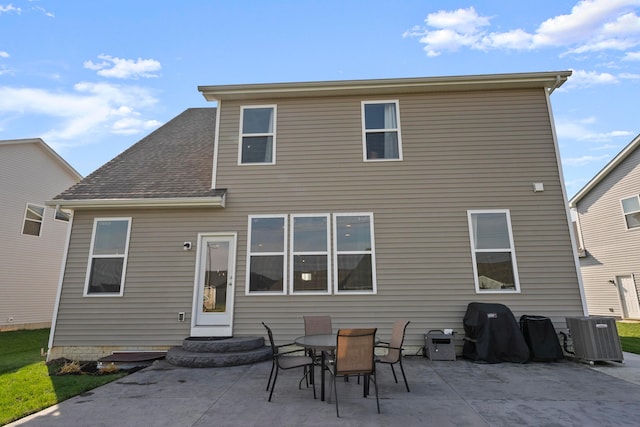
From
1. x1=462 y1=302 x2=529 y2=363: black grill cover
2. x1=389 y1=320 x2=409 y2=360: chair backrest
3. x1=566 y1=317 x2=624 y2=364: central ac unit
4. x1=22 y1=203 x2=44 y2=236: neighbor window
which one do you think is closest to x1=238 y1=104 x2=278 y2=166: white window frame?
x1=389 y1=320 x2=409 y2=360: chair backrest

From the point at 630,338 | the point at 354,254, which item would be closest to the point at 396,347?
the point at 354,254

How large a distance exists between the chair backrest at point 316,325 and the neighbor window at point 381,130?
3.69m

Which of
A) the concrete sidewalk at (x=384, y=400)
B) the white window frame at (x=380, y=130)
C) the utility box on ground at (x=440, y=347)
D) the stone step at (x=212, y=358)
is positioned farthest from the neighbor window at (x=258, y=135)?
the utility box on ground at (x=440, y=347)

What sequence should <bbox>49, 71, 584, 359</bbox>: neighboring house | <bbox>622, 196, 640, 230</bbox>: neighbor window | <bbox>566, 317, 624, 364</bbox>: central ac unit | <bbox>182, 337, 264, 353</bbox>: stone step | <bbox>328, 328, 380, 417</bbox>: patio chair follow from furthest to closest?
<bbox>622, 196, 640, 230</bbox>: neighbor window < <bbox>49, 71, 584, 359</bbox>: neighboring house < <bbox>182, 337, 264, 353</bbox>: stone step < <bbox>566, 317, 624, 364</bbox>: central ac unit < <bbox>328, 328, 380, 417</bbox>: patio chair

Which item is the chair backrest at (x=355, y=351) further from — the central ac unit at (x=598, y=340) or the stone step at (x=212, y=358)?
the central ac unit at (x=598, y=340)

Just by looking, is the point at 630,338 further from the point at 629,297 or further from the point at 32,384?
the point at 32,384

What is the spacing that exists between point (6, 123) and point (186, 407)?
593 inches

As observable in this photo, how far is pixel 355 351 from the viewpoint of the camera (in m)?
3.40

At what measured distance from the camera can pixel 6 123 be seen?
12297 mm

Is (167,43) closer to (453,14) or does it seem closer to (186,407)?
(453,14)

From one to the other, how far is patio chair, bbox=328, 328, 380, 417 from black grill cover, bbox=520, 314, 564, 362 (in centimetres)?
392

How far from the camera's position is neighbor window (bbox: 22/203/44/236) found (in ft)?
38.3

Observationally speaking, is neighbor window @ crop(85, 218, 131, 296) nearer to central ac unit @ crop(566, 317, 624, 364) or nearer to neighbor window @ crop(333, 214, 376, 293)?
neighbor window @ crop(333, 214, 376, 293)

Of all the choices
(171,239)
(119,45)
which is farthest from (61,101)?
(171,239)
